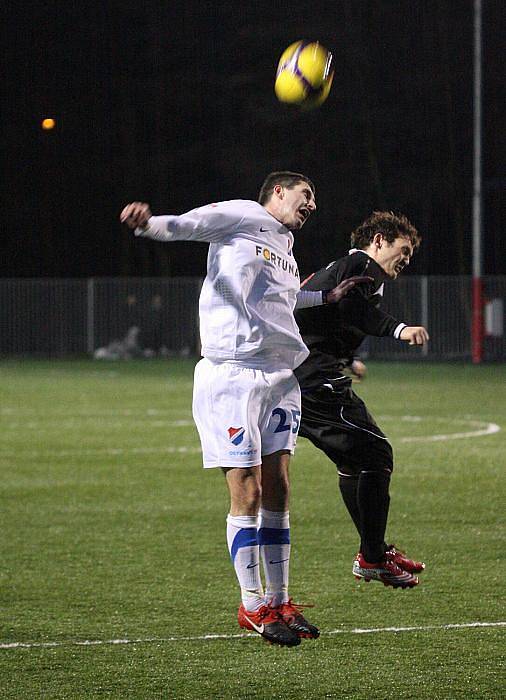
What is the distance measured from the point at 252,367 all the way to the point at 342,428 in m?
1.36

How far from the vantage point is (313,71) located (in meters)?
8.27

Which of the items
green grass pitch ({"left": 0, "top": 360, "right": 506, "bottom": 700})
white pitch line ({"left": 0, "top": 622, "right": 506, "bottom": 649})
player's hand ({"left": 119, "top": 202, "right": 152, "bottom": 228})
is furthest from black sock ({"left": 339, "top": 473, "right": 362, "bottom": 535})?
player's hand ({"left": 119, "top": 202, "right": 152, "bottom": 228})

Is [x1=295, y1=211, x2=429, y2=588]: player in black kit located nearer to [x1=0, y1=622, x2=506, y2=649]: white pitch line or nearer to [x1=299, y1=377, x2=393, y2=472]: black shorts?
[x1=299, y1=377, x2=393, y2=472]: black shorts

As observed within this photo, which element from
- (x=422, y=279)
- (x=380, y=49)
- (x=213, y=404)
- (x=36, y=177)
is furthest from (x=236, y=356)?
(x=36, y=177)

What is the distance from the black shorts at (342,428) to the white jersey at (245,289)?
4.01 feet

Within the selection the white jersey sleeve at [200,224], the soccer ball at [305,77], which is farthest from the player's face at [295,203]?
the soccer ball at [305,77]

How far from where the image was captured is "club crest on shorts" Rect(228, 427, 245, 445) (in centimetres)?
702

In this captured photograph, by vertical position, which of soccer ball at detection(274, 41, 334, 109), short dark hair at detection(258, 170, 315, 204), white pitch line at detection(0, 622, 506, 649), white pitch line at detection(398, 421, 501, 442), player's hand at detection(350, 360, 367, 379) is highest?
soccer ball at detection(274, 41, 334, 109)

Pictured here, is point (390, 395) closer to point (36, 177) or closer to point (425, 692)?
point (425, 692)

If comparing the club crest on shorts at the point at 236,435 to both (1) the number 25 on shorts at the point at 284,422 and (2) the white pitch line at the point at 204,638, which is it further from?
(2) the white pitch line at the point at 204,638

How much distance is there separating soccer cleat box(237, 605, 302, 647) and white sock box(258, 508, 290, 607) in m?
0.12

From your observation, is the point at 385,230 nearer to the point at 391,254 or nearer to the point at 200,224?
the point at 391,254

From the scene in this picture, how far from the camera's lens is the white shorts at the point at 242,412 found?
704cm

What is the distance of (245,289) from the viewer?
23.0 ft
